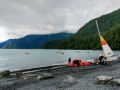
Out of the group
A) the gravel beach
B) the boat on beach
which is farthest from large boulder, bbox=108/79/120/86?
the boat on beach

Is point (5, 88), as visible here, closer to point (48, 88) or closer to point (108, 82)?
point (48, 88)

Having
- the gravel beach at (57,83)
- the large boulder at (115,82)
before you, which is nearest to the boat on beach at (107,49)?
the gravel beach at (57,83)

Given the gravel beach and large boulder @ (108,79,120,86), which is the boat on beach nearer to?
the gravel beach

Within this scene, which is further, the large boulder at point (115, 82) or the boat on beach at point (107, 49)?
the boat on beach at point (107, 49)

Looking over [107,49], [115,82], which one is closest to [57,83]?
[115,82]

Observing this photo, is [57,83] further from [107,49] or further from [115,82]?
[107,49]

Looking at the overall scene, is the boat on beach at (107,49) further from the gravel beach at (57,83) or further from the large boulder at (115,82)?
the large boulder at (115,82)

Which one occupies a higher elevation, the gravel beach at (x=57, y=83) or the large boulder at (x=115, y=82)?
the large boulder at (x=115, y=82)

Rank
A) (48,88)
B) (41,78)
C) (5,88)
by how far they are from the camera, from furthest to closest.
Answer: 1. (41,78)
2. (5,88)
3. (48,88)

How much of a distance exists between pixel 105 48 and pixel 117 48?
133019 millimetres

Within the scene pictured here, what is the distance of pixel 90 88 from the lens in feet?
56.6

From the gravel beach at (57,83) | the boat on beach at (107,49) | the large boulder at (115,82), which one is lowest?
the gravel beach at (57,83)

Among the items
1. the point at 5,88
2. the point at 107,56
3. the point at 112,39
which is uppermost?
the point at 112,39

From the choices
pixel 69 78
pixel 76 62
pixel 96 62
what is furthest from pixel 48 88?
pixel 96 62
